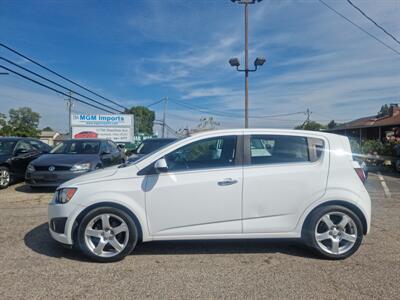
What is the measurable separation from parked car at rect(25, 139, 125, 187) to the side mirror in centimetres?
461

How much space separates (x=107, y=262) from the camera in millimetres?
3471

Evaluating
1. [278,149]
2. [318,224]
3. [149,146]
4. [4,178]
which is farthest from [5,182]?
[318,224]

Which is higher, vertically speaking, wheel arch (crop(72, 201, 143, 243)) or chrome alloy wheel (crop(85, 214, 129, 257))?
wheel arch (crop(72, 201, 143, 243))

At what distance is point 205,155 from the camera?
12.6 feet

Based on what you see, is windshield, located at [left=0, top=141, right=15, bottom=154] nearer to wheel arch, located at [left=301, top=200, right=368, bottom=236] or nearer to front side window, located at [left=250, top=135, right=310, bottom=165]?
front side window, located at [left=250, top=135, right=310, bottom=165]

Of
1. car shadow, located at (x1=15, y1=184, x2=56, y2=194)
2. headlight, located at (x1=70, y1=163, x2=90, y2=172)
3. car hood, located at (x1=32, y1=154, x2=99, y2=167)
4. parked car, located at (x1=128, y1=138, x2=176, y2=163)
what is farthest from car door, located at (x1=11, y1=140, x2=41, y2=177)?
parked car, located at (x1=128, y1=138, x2=176, y2=163)

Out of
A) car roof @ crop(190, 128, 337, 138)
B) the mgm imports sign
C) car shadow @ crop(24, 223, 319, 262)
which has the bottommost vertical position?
car shadow @ crop(24, 223, 319, 262)

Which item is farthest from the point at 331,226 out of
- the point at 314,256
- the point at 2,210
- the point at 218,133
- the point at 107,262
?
the point at 2,210

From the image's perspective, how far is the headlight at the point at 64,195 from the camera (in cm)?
352

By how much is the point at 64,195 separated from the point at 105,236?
0.71m

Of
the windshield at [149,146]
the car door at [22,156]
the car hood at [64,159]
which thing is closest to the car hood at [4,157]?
the car door at [22,156]

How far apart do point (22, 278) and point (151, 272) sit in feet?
4.41

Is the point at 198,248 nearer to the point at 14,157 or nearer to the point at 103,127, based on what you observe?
the point at 14,157

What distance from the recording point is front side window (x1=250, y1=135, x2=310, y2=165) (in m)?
3.70
